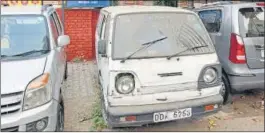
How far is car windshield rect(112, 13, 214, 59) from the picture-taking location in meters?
4.01

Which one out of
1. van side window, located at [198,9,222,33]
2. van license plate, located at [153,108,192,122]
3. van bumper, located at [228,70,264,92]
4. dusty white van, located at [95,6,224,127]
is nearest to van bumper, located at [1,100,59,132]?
dusty white van, located at [95,6,224,127]

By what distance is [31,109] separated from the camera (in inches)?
133

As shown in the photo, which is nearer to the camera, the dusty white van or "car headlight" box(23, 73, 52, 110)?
"car headlight" box(23, 73, 52, 110)

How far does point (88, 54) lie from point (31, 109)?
545 centimetres

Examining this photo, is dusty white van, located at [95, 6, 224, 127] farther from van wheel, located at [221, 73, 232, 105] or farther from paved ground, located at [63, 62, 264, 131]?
van wheel, located at [221, 73, 232, 105]

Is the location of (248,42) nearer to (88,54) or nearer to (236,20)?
(236,20)

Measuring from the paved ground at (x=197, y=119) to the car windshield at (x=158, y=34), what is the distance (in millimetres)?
1093

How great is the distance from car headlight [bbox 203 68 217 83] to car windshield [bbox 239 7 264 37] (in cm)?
118

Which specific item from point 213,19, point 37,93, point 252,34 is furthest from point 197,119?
point 37,93

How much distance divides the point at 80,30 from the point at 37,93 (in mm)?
5268

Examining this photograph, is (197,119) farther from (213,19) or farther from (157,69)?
(213,19)

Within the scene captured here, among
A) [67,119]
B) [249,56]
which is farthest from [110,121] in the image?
[249,56]

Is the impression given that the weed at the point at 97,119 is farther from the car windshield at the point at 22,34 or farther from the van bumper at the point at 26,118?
the car windshield at the point at 22,34

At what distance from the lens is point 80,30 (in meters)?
8.53
